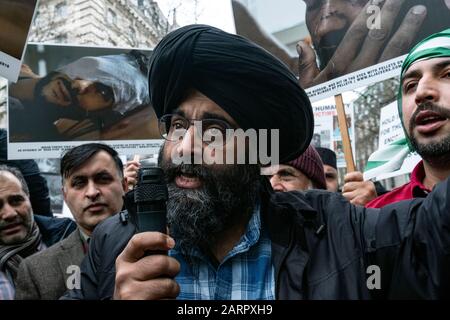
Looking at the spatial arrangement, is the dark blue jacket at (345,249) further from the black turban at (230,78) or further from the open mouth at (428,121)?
the open mouth at (428,121)

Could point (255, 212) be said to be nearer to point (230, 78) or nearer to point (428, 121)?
point (230, 78)

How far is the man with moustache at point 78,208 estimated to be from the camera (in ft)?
8.84

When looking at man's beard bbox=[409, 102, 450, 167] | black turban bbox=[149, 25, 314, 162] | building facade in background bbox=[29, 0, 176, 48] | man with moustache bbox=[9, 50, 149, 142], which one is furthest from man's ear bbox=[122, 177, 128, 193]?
building facade in background bbox=[29, 0, 176, 48]

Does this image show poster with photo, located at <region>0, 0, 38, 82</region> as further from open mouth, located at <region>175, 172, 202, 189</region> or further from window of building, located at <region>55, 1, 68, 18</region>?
window of building, located at <region>55, 1, 68, 18</region>

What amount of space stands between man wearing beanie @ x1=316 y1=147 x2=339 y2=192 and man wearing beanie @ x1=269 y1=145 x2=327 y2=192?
29.4 inches

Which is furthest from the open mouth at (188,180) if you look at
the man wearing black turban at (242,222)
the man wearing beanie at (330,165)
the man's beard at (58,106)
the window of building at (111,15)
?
the window of building at (111,15)

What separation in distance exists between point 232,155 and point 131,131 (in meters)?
2.20

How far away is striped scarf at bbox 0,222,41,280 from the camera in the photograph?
3.08 meters

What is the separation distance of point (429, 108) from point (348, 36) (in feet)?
4.08

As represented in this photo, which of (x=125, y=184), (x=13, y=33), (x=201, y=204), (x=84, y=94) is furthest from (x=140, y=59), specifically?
(x=201, y=204)

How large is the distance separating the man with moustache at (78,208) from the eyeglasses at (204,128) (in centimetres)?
123

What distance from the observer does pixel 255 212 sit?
1907 millimetres
